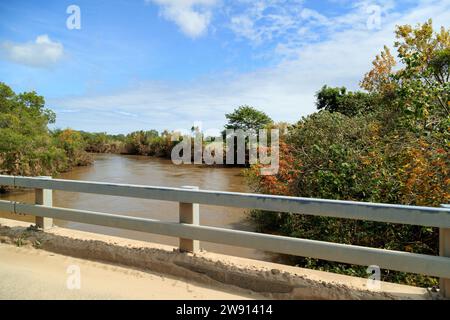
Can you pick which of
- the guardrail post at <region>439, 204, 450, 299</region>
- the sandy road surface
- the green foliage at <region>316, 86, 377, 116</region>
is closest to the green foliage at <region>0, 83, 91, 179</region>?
the sandy road surface

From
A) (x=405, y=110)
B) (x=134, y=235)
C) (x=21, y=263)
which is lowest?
(x=134, y=235)

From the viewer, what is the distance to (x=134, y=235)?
28.7 ft

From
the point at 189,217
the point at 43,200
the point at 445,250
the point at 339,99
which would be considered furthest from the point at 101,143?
the point at 445,250

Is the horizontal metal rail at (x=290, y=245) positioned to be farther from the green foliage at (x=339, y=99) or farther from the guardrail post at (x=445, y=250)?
the green foliage at (x=339, y=99)

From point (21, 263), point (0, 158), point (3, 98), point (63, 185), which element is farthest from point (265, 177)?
point (3, 98)

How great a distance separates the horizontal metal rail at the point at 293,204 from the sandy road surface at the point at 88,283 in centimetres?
90

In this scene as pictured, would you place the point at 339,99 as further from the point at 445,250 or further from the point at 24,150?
the point at 445,250

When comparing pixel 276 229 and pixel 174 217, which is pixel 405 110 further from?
pixel 174 217

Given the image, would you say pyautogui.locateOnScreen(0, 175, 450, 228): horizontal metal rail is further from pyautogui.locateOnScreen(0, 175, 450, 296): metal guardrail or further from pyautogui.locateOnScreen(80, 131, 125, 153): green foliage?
pyautogui.locateOnScreen(80, 131, 125, 153): green foliage

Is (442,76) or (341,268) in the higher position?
(442,76)

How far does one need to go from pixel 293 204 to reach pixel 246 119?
33002 mm

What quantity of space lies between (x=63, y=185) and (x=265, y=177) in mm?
5549

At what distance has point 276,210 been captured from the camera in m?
3.63

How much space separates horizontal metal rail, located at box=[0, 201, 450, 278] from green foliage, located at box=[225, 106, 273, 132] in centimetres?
3132
